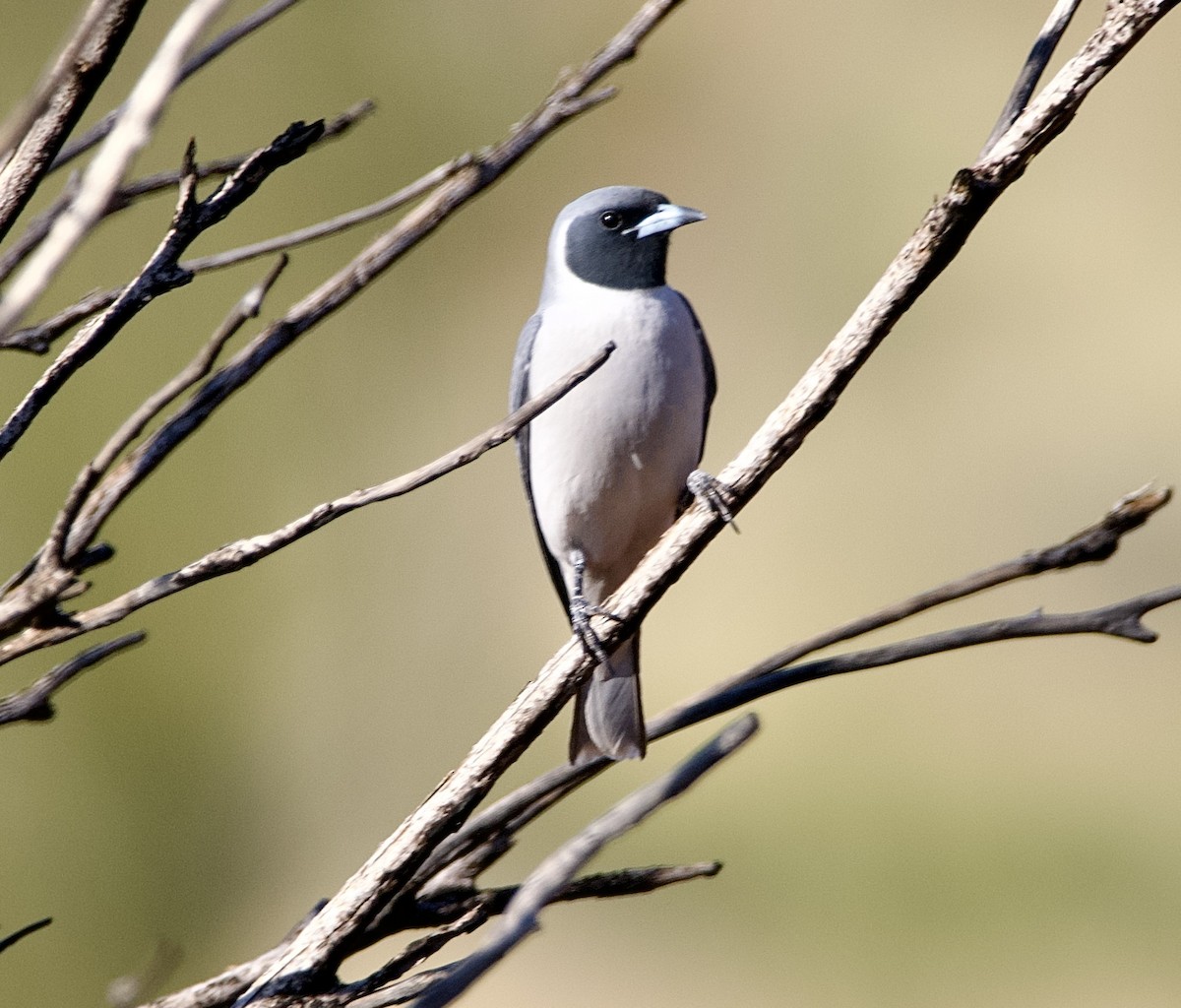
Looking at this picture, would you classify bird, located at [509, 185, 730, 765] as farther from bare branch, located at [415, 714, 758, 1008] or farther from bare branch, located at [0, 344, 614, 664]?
bare branch, located at [415, 714, 758, 1008]

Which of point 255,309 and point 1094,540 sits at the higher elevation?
point 255,309

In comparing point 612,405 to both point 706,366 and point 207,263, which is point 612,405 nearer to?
point 706,366

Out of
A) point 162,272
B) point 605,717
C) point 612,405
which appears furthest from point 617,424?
point 162,272

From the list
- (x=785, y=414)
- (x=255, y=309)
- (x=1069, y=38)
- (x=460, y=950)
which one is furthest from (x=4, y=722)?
(x=1069, y=38)

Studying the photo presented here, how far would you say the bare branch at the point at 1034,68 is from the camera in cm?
90

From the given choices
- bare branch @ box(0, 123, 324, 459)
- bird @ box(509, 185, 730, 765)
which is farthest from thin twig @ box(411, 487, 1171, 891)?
bird @ box(509, 185, 730, 765)

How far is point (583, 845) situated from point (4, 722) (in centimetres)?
42

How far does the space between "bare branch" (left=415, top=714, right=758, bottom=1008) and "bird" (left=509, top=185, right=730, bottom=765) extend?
3.50 ft

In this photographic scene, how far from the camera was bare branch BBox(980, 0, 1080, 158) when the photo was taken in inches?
35.3

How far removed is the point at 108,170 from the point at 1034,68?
68 cm

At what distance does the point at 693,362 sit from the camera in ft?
6.46

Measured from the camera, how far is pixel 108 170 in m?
0.53

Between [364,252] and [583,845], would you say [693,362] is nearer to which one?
[364,252]

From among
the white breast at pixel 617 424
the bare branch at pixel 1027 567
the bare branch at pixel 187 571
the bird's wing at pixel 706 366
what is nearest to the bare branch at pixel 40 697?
the bare branch at pixel 187 571
